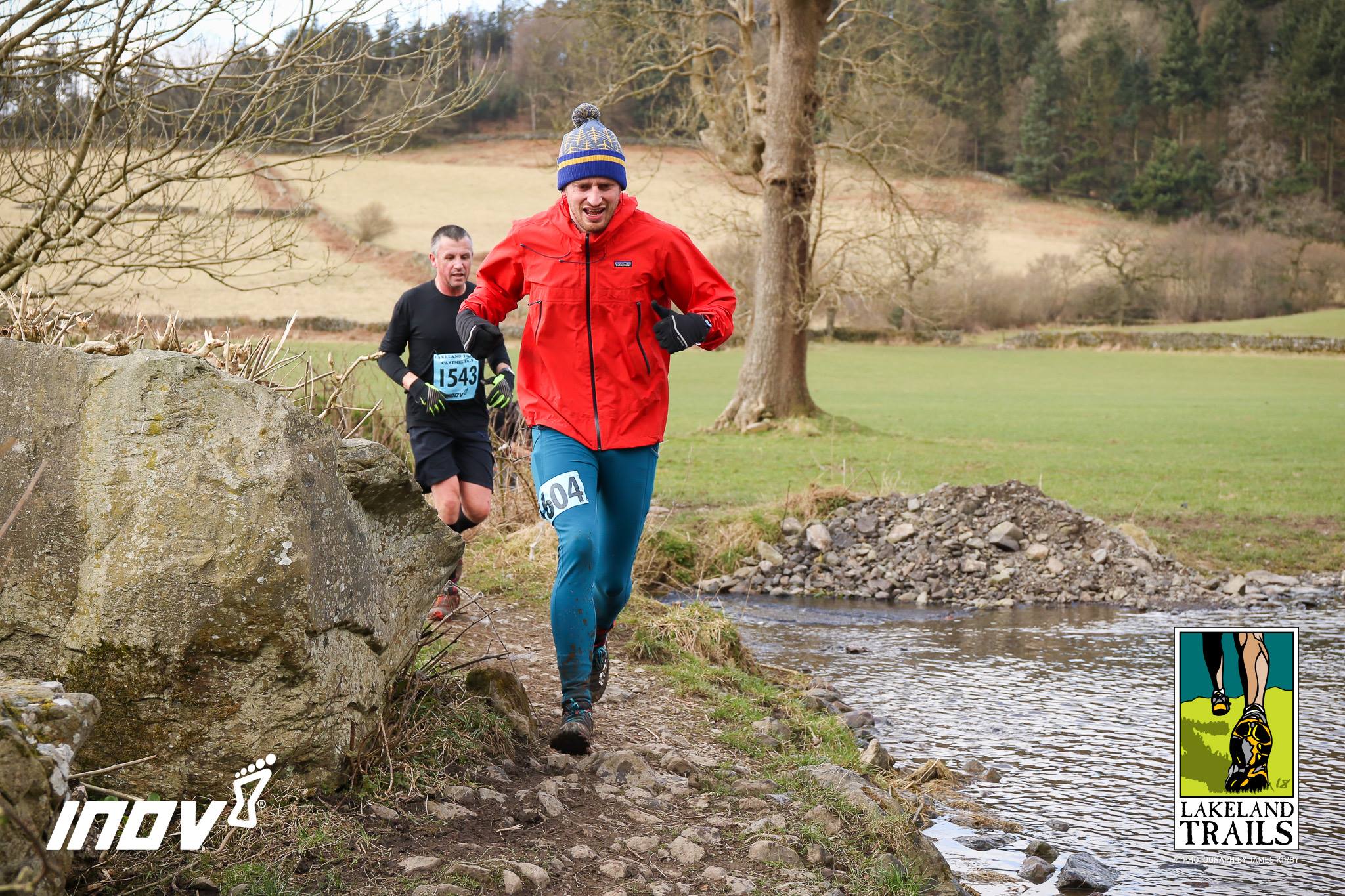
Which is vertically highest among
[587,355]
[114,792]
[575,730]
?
[587,355]

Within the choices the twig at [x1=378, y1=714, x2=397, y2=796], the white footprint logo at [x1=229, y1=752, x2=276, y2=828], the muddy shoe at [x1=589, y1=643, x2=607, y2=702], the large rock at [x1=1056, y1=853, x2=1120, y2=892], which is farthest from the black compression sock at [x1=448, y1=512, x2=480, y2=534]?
the large rock at [x1=1056, y1=853, x2=1120, y2=892]

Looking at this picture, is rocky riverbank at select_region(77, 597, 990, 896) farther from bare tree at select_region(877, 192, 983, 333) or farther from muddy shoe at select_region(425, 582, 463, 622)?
bare tree at select_region(877, 192, 983, 333)

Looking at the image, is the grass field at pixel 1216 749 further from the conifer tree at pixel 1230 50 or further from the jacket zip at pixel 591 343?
the conifer tree at pixel 1230 50

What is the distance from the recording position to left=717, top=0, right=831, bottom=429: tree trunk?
2142cm

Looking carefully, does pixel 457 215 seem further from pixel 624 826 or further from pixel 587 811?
pixel 624 826

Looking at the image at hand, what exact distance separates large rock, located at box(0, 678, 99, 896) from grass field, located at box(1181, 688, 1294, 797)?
4.90 metres

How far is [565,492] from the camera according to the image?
16.2ft

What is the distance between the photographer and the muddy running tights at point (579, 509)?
16.2 ft

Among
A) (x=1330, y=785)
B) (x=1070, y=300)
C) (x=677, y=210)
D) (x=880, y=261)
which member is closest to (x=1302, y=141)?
(x=1070, y=300)

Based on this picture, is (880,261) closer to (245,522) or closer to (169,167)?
(169,167)

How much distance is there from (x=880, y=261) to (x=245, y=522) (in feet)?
80.0

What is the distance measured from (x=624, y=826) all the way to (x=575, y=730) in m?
0.62

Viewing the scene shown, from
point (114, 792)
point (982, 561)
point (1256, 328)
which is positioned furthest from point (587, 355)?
point (1256, 328)

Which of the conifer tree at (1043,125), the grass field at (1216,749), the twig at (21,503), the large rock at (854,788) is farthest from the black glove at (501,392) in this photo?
the conifer tree at (1043,125)
